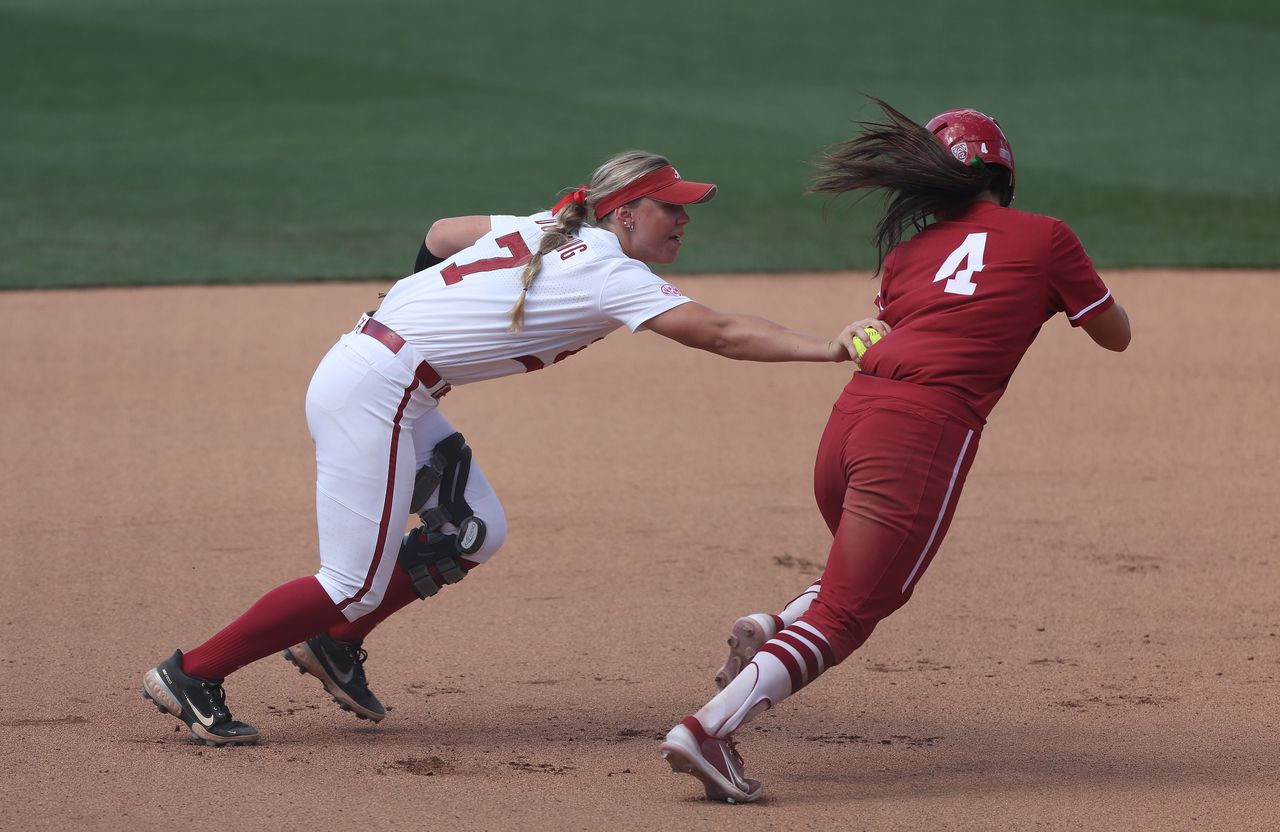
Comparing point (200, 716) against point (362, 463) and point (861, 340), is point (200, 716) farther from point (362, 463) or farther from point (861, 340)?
point (861, 340)

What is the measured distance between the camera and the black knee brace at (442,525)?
432 centimetres

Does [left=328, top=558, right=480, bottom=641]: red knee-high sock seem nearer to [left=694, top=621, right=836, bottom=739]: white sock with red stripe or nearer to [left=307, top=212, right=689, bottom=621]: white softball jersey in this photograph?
[left=307, top=212, right=689, bottom=621]: white softball jersey

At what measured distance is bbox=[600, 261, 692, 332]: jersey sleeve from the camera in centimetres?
384

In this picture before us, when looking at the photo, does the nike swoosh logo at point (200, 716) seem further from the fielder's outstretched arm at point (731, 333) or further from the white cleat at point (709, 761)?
the fielder's outstretched arm at point (731, 333)

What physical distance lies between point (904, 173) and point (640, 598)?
2.17 metres

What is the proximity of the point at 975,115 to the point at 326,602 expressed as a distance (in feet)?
6.99

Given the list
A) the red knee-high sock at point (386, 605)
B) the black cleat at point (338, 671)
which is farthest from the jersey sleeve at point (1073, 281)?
the black cleat at point (338, 671)

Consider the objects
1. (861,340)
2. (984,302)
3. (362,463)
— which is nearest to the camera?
(861,340)

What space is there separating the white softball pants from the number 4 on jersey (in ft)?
4.60

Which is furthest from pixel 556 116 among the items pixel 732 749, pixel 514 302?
pixel 732 749

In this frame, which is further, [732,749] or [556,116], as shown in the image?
[556,116]

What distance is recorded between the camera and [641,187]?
13.3ft

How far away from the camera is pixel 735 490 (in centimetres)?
675

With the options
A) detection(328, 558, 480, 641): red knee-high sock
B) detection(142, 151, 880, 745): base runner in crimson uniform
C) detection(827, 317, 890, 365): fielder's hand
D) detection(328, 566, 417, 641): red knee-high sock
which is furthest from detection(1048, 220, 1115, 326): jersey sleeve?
detection(328, 566, 417, 641): red knee-high sock
